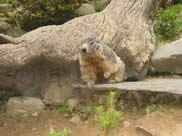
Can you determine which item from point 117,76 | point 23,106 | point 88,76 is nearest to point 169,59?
point 117,76

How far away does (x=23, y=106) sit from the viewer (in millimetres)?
5730

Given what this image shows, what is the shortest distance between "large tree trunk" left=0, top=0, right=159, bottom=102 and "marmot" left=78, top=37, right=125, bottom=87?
282 mm

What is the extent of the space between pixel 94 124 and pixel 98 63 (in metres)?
0.83

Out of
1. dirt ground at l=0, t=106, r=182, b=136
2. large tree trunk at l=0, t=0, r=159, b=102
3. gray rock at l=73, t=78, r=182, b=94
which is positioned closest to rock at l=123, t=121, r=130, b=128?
dirt ground at l=0, t=106, r=182, b=136

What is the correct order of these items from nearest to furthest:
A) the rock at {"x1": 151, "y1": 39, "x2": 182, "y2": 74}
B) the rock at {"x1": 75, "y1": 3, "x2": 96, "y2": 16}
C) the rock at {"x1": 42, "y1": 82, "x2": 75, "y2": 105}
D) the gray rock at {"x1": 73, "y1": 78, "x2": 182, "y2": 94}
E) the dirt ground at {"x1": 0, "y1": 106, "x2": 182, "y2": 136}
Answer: the dirt ground at {"x1": 0, "y1": 106, "x2": 182, "y2": 136} → the gray rock at {"x1": 73, "y1": 78, "x2": 182, "y2": 94} → the rock at {"x1": 42, "y1": 82, "x2": 75, "y2": 105} → the rock at {"x1": 151, "y1": 39, "x2": 182, "y2": 74} → the rock at {"x1": 75, "y1": 3, "x2": 96, "y2": 16}

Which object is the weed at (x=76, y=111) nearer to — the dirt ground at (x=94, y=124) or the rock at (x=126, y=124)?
the dirt ground at (x=94, y=124)

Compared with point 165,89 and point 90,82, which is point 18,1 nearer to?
point 90,82

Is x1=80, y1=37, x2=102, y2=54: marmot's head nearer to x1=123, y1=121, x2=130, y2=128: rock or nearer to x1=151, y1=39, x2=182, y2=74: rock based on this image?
x1=123, y1=121, x2=130, y2=128: rock

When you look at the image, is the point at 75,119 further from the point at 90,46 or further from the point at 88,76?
the point at 90,46

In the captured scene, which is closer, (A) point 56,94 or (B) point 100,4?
(A) point 56,94

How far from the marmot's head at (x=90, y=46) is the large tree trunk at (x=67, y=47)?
1.47ft

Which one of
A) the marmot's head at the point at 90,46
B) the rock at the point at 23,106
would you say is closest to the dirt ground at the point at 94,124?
the rock at the point at 23,106

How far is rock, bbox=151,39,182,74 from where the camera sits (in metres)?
6.27

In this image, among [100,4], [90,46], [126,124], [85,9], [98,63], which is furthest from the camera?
[100,4]
